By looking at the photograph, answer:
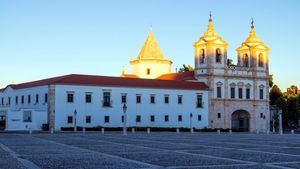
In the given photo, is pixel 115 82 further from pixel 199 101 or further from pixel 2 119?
pixel 2 119

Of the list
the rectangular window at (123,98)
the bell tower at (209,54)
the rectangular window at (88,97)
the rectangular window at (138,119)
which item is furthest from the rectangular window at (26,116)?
the bell tower at (209,54)

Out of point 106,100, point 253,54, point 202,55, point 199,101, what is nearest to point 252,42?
point 253,54

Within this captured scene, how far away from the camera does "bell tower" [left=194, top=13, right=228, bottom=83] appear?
7744cm

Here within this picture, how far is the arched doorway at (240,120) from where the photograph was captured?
80.2 m

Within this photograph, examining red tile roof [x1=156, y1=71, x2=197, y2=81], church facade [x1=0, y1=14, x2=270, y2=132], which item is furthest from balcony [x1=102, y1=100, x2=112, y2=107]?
red tile roof [x1=156, y1=71, x2=197, y2=81]

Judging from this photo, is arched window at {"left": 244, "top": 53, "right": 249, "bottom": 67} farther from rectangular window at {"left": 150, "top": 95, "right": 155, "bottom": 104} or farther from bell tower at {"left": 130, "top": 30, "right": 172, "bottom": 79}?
rectangular window at {"left": 150, "top": 95, "right": 155, "bottom": 104}

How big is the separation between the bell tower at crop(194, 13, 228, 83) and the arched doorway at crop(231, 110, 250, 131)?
7.70 metres

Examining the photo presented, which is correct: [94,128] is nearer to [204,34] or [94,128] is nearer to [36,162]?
[204,34]

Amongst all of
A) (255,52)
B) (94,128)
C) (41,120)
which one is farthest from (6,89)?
(255,52)

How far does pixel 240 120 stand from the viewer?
8144cm

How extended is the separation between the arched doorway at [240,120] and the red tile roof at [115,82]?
8.38m

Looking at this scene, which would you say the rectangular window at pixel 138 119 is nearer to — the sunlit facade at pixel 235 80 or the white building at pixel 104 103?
the white building at pixel 104 103

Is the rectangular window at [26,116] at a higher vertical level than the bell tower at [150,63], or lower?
lower

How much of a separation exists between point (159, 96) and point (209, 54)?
479 inches
